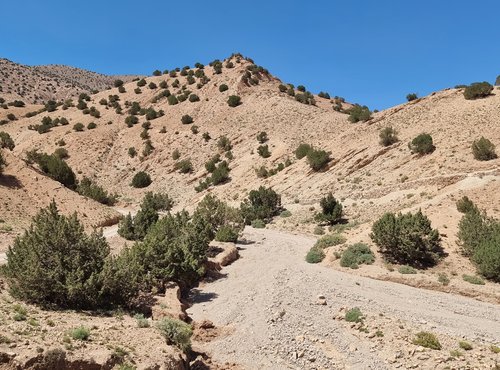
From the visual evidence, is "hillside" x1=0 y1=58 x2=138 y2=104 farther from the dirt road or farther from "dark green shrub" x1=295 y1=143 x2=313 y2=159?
the dirt road

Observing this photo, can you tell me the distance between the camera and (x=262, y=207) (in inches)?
1309

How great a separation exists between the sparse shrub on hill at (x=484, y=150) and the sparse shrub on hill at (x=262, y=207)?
50.7 feet

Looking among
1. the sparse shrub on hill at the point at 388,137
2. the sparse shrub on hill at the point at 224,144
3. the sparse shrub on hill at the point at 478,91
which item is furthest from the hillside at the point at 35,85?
the sparse shrub on hill at the point at 478,91

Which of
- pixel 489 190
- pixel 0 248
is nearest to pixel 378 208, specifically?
pixel 489 190

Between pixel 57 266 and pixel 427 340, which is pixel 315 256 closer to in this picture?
pixel 427 340

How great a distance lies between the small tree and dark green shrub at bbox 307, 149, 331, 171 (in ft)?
44.8

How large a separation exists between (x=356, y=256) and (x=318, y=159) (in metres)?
20.5

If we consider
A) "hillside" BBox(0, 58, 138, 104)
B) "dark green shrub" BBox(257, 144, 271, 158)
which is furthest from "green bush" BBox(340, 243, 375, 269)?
"hillside" BBox(0, 58, 138, 104)

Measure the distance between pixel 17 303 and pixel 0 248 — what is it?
382 inches

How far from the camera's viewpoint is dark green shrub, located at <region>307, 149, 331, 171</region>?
38.7m

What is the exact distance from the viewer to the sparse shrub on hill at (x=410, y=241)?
1809 cm

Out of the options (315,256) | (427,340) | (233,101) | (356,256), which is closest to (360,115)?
(233,101)

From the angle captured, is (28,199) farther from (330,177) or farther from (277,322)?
(330,177)

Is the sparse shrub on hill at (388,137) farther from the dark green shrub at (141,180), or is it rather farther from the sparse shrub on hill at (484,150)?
the dark green shrub at (141,180)
